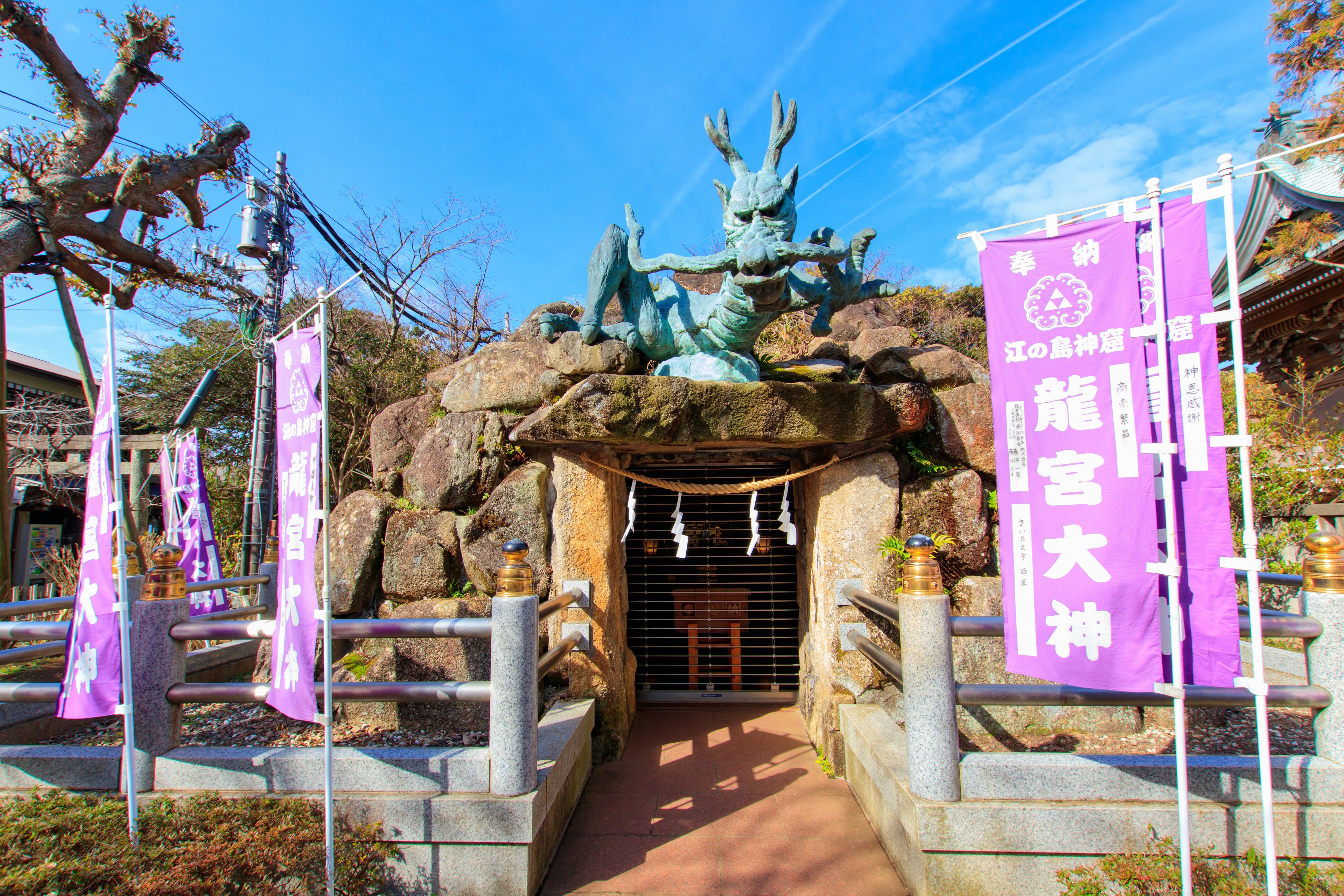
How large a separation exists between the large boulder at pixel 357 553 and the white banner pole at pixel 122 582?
5.26 ft

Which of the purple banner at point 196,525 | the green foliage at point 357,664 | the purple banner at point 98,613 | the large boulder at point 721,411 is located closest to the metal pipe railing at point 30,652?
the purple banner at point 98,613

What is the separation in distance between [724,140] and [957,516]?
3.26m

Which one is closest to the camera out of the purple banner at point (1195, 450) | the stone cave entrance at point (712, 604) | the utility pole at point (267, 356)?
the purple banner at point (1195, 450)

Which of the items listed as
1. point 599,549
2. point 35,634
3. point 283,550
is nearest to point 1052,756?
point 599,549

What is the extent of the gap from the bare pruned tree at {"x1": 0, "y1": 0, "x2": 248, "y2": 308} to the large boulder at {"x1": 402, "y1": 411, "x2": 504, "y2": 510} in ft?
16.8

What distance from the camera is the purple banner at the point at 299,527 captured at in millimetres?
2820

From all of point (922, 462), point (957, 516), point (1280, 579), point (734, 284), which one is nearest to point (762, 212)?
point (734, 284)

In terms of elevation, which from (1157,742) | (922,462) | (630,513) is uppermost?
(922,462)

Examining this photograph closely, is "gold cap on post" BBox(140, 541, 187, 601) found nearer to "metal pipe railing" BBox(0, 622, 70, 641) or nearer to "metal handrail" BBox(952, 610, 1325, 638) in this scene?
"metal pipe railing" BBox(0, 622, 70, 641)

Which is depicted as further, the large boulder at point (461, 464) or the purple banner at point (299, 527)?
the large boulder at point (461, 464)

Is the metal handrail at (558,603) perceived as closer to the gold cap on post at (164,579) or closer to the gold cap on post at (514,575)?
the gold cap on post at (514,575)

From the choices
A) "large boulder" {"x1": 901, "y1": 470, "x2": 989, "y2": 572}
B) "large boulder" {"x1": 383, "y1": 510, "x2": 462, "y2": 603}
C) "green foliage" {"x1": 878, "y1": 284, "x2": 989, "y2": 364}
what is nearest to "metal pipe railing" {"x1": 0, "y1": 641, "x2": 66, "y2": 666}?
"large boulder" {"x1": 383, "y1": 510, "x2": 462, "y2": 603}

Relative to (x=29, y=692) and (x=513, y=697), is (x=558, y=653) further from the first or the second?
(x=29, y=692)

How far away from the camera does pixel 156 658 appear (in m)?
3.31
